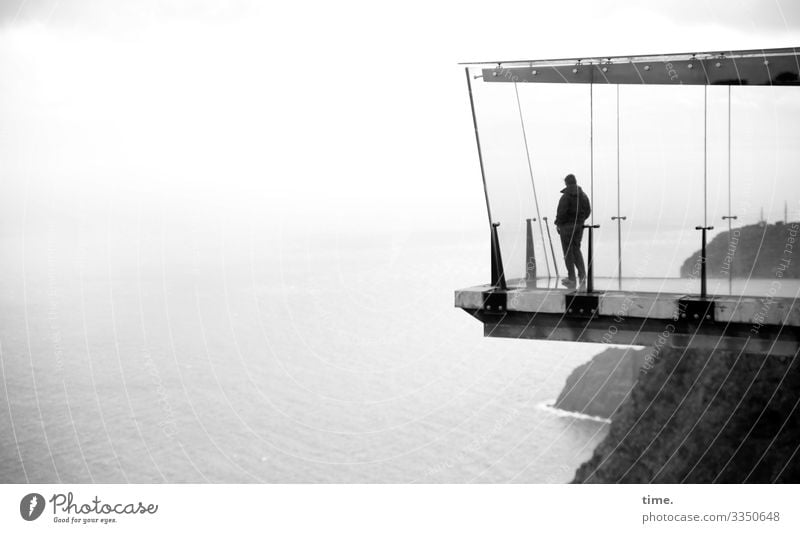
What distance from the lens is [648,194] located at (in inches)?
279

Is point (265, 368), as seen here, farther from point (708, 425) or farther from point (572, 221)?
point (572, 221)

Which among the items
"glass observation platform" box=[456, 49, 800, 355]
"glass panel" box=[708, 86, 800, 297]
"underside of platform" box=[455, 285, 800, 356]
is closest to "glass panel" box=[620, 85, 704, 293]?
"glass observation platform" box=[456, 49, 800, 355]

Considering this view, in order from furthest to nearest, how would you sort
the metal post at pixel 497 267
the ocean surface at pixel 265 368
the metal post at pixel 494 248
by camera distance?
the ocean surface at pixel 265 368 < the metal post at pixel 497 267 < the metal post at pixel 494 248

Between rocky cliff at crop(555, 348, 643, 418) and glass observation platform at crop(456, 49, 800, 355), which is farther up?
glass observation platform at crop(456, 49, 800, 355)

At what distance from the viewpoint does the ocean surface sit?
158ft

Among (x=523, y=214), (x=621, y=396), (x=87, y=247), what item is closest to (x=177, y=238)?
(x=87, y=247)

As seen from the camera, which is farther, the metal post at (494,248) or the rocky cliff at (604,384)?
the rocky cliff at (604,384)

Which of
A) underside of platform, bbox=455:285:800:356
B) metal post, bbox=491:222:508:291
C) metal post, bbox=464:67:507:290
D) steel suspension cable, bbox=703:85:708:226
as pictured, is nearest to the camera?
underside of platform, bbox=455:285:800:356

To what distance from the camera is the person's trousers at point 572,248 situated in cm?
724

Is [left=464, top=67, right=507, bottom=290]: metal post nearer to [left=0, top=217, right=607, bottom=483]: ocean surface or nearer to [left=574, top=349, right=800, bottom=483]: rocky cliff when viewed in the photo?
[left=574, top=349, right=800, bottom=483]: rocky cliff

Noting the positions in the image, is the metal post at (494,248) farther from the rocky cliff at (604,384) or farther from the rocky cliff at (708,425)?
the rocky cliff at (604,384)

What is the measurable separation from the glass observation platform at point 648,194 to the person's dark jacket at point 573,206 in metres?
0.06

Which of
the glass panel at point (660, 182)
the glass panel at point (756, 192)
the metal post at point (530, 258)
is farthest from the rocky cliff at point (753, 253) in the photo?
the metal post at point (530, 258)

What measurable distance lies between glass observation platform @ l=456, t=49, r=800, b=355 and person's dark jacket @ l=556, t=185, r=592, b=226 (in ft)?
0.20
